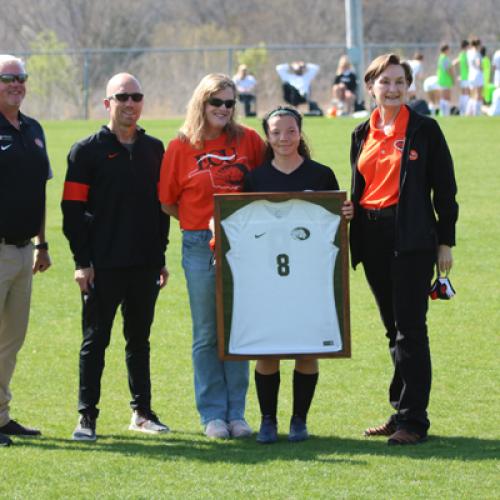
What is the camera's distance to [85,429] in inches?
294

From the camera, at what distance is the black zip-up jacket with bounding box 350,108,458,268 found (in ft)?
22.7

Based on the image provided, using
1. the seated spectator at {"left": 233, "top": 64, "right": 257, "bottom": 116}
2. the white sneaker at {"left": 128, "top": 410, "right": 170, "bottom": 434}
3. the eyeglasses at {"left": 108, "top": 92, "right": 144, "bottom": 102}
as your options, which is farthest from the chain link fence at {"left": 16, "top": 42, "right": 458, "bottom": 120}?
the eyeglasses at {"left": 108, "top": 92, "right": 144, "bottom": 102}

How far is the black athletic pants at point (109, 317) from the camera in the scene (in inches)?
291

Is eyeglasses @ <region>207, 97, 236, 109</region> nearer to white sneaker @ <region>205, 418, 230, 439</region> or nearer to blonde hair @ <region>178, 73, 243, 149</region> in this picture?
blonde hair @ <region>178, 73, 243, 149</region>

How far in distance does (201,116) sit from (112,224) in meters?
0.81

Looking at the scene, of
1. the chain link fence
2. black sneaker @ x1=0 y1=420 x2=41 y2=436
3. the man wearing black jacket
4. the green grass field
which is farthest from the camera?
the chain link fence

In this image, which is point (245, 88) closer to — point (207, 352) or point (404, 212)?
point (207, 352)

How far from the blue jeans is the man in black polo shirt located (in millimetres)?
924

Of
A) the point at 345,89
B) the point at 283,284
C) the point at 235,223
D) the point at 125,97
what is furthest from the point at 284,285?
the point at 345,89

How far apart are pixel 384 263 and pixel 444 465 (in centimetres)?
120

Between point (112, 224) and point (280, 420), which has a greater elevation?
point (112, 224)

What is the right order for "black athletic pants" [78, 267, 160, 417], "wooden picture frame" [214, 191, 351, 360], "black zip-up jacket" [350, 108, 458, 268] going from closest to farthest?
1. "black zip-up jacket" [350, 108, 458, 268]
2. "wooden picture frame" [214, 191, 351, 360]
3. "black athletic pants" [78, 267, 160, 417]

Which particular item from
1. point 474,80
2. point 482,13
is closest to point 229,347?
point 474,80

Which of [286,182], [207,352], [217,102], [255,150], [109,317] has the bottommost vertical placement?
[207,352]
